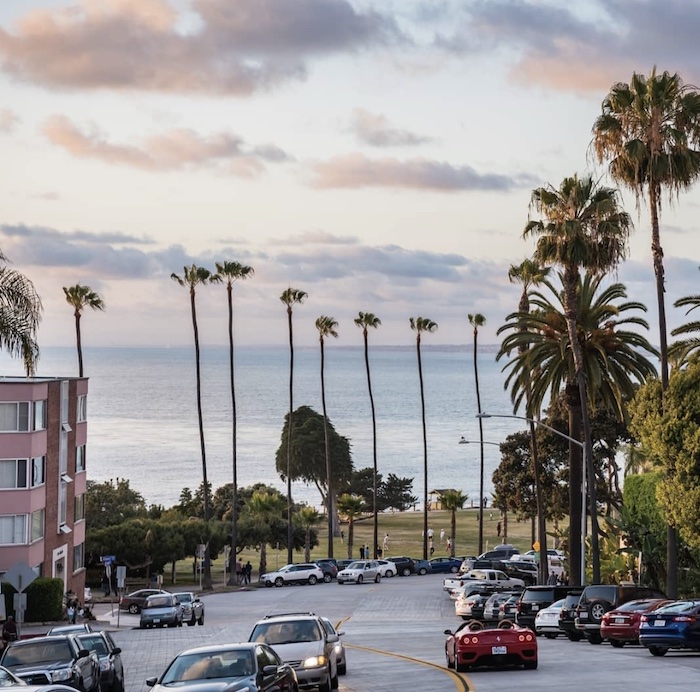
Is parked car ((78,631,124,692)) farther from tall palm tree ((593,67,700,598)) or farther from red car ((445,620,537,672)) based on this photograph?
tall palm tree ((593,67,700,598))

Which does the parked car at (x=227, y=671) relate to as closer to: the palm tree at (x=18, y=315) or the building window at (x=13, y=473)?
the palm tree at (x=18, y=315)

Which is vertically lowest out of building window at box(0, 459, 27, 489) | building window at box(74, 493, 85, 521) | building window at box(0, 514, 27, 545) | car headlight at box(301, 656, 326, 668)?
car headlight at box(301, 656, 326, 668)

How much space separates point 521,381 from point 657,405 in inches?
464

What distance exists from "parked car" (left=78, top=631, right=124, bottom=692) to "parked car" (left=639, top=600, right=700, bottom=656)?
13125mm

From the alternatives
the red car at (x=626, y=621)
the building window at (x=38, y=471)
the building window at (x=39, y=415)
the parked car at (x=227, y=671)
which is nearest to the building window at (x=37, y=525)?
the building window at (x=38, y=471)

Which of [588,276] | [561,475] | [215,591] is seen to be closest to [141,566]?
[215,591]

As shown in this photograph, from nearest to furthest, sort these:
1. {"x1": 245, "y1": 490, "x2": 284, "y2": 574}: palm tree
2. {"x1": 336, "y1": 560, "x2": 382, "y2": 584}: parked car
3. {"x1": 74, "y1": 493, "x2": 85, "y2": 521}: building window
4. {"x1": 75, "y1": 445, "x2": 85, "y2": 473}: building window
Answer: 1. {"x1": 75, "y1": 445, "x2": 85, "y2": 473}: building window
2. {"x1": 74, "y1": 493, "x2": 85, "y2": 521}: building window
3. {"x1": 336, "y1": 560, "x2": 382, "y2": 584}: parked car
4. {"x1": 245, "y1": 490, "x2": 284, "y2": 574}: palm tree

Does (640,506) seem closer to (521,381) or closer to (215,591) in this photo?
(521,381)

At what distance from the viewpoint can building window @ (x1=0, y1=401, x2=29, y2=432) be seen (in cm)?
5816

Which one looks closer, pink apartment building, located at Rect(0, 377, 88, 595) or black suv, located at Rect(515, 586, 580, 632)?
black suv, located at Rect(515, 586, 580, 632)

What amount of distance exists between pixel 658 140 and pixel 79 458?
1416 inches

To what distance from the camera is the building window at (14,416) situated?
A: 58.2m

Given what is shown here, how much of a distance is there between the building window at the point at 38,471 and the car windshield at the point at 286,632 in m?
35.9

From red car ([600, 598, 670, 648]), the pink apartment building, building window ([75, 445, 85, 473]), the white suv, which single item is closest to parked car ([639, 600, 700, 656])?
red car ([600, 598, 670, 648])
